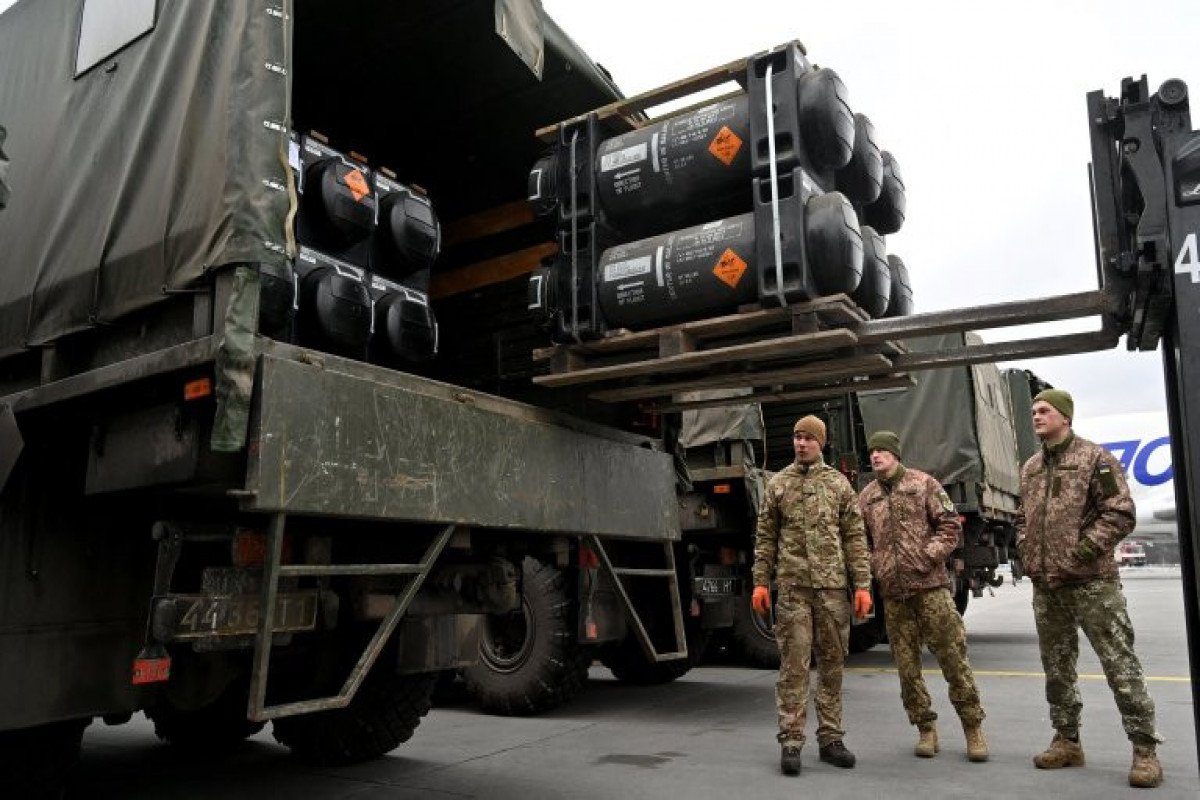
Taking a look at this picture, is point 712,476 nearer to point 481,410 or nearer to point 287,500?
point 481,410

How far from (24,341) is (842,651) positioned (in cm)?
419

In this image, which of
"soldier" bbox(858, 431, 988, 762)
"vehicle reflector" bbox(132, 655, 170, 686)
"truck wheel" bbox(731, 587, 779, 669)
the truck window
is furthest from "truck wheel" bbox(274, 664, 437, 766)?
"truck wheel" bbox(731, 587, 779, 669)

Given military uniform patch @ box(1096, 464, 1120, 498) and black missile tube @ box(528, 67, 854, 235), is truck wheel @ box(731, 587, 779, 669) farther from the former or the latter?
black missile tube @ box(528, 67, 854, 235)

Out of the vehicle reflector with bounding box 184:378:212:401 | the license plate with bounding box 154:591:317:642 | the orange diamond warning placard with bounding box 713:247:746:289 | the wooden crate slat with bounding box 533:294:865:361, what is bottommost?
the license plate with bounding box 154:591:317:642

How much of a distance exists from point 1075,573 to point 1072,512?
0.31 m

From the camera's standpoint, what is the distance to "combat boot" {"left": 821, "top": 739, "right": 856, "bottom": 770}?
4809mm

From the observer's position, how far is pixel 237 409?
2830mm

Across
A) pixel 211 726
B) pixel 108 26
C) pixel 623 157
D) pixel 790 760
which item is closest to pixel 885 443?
pixel 790 760

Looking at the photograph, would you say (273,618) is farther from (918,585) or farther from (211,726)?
(918,585)

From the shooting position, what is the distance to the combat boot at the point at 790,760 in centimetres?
463

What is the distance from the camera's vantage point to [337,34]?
450cm

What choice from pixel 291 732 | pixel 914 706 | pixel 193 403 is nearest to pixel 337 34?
pixel 193 403

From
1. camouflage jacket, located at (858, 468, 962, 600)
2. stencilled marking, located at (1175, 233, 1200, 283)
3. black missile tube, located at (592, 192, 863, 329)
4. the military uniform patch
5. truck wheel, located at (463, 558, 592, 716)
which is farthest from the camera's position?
truck wheel, located at (463, 558, 592, 716)

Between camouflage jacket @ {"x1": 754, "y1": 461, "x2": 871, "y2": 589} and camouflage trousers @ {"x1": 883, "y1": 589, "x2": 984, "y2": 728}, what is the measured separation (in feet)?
1.48
